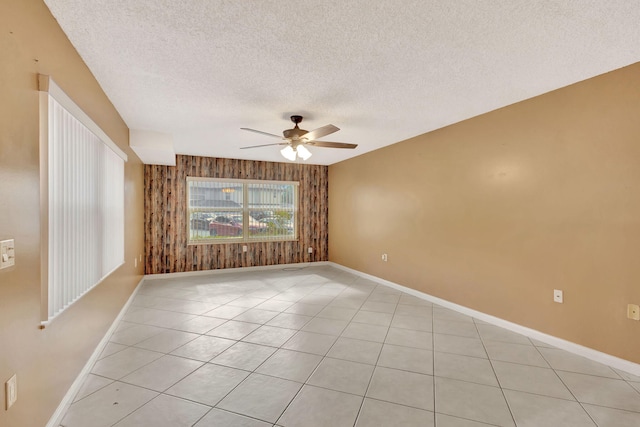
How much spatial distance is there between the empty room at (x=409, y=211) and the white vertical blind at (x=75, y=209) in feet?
0.07

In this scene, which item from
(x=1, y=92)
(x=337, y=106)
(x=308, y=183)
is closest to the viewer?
(x=1, y=92)

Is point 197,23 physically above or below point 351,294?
above

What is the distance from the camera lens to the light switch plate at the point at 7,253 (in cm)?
121

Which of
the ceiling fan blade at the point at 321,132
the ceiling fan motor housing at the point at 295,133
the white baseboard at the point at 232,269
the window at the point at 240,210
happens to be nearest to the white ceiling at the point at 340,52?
the ceiling fan motor housing at the point at 295,133

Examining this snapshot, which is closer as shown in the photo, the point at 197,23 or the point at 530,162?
the point at 197,23

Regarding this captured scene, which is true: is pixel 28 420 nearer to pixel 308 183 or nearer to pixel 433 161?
pixel 433 161

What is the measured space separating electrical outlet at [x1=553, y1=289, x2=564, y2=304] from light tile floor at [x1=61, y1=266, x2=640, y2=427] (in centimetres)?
46

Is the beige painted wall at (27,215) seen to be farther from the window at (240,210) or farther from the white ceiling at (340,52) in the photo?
the window at (240,210)

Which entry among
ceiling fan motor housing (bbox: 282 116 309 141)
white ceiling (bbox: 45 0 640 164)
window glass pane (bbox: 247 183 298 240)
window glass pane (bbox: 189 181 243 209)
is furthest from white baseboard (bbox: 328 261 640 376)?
window glass pane (bbox: 189 181 243 209)

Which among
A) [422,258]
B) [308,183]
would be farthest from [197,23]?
[308,183]

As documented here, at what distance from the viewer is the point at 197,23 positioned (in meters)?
1.82

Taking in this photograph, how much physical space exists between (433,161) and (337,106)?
5.75 ft

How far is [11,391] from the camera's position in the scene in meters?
1.28

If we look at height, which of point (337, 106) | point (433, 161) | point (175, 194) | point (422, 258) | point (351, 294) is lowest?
point (351, 294)
